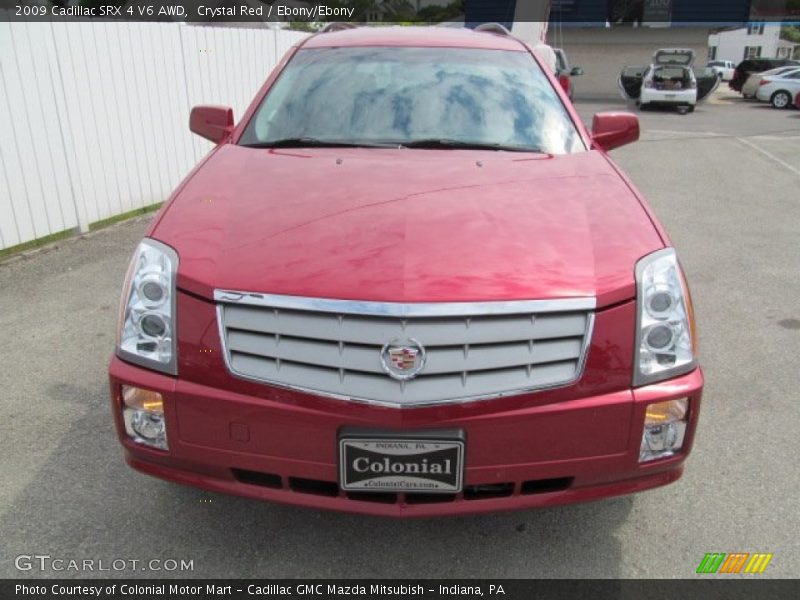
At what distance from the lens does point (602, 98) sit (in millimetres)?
30453

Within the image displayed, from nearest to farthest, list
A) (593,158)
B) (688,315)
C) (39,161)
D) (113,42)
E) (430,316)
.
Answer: (430,316) → (688,315) → (593,158) → (39,161) → (113,42)

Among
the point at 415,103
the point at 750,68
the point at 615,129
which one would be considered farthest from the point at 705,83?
the point at 415,103

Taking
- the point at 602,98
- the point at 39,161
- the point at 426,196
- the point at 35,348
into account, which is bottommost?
the point at 602,98

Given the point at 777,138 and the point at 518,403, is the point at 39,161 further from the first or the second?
the point at 777,138

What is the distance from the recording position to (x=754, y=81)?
28109mm

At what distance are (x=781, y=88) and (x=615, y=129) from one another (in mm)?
26259

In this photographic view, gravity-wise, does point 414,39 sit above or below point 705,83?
above

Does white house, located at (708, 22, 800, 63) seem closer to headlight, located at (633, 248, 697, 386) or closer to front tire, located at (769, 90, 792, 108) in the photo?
front tire, located at (769, 90, 792, 108)

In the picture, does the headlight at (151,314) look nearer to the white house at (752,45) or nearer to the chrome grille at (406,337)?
the chrome grille at (406,337)

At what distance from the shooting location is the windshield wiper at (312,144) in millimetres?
2961

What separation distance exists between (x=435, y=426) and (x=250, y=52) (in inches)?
322

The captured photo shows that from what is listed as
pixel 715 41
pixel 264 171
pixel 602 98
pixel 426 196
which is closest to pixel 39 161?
pixel 264 171

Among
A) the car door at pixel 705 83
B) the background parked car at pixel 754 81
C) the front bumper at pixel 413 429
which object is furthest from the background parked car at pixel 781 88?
the front bumper at pixel 413 429

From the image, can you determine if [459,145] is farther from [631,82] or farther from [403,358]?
[631,82]
